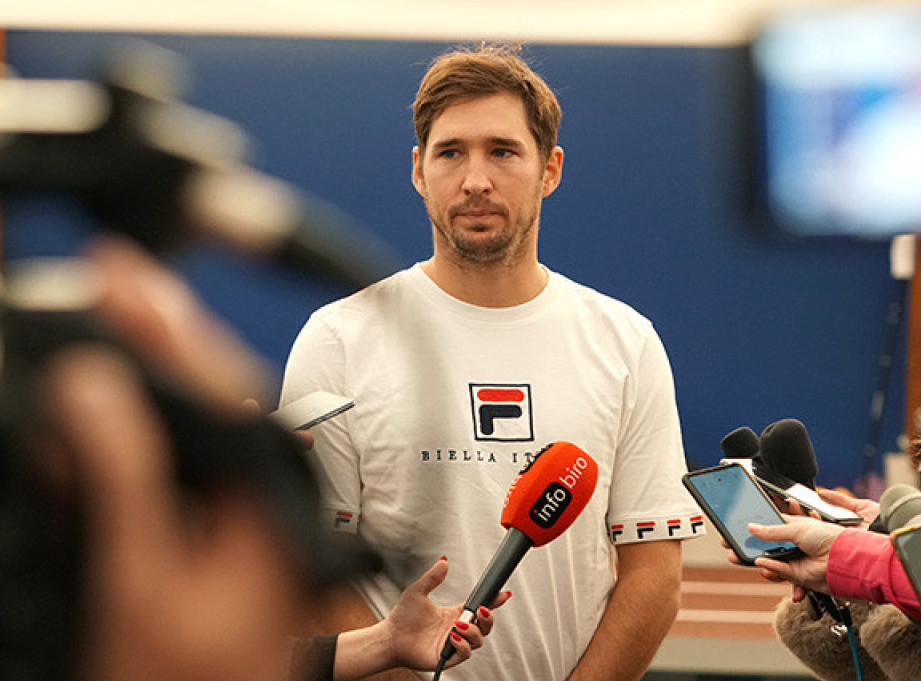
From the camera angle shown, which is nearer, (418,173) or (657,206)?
(418,173)

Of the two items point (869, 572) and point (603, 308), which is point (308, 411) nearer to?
point (869, 572)

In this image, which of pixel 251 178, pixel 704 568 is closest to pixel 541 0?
pixel 704 568

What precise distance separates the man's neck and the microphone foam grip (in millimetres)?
381

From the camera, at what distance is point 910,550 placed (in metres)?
1.07

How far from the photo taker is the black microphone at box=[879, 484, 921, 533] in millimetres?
1144

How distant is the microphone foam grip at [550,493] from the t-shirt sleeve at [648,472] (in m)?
0.29

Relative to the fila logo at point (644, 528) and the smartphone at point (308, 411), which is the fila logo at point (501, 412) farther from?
the smartphone at point (308, 411)

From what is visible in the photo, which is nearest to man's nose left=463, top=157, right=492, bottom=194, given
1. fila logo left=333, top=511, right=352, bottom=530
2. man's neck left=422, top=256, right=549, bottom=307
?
man's neck left=422, top=256, right=549, bottom=307

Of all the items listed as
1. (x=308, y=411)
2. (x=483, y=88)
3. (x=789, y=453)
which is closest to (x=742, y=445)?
(x=789, y=453)

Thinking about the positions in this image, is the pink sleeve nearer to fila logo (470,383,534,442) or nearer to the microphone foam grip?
the microphone foam grip

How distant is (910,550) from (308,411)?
34.6 inches

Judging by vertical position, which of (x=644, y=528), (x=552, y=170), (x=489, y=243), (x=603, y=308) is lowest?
(x=644, y=528)

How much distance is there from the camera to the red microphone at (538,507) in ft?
3.39

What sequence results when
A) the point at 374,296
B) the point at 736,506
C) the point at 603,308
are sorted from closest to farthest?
the point at 374,296 < the point at 736,506 < the point at 603,308
